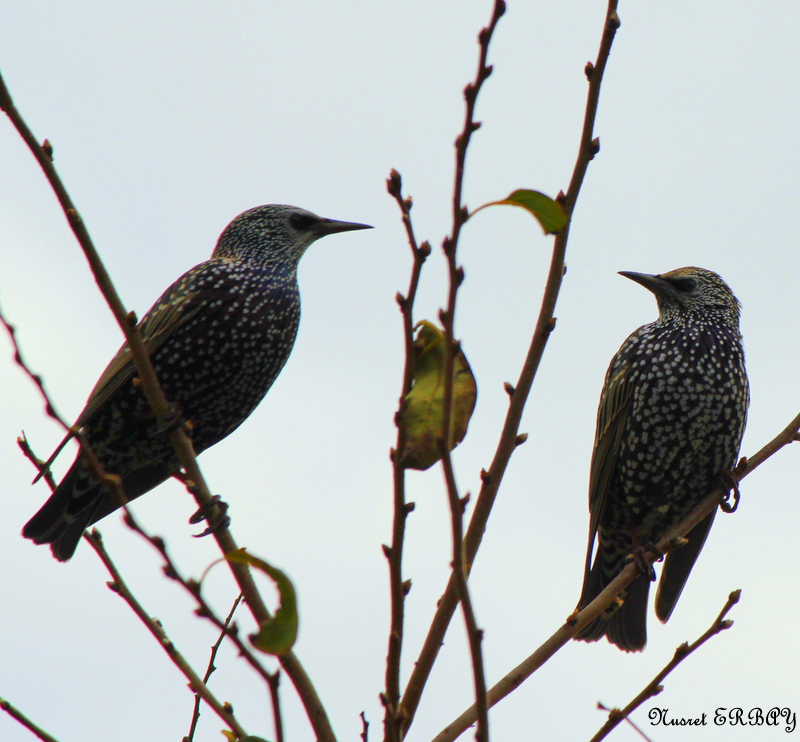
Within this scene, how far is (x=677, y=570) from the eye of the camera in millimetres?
4480

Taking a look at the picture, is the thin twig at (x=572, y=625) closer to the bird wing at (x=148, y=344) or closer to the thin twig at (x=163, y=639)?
the thin twig at (x=163, y=639)

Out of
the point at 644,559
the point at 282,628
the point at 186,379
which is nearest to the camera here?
the point at 282,628

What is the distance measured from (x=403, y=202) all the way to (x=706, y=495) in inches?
128

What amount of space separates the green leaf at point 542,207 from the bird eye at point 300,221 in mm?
2984

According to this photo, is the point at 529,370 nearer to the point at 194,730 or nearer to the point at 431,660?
the point at 431,660

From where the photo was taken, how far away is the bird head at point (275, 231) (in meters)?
4.53

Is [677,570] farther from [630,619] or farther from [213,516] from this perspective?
[213,516]

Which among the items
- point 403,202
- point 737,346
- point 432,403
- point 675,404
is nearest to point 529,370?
point 432,403

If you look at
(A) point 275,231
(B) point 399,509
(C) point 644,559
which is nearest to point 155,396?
(B) point 399,509

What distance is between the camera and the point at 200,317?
13.1 feet

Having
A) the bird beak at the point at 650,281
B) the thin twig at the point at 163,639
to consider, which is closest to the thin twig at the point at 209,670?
the thin twig at the point at 163,639

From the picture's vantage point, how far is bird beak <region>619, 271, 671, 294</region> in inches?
198

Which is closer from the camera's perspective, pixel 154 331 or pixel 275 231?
pixel 154 331

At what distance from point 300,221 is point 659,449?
1.88 meters
